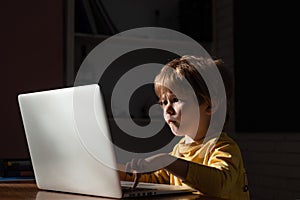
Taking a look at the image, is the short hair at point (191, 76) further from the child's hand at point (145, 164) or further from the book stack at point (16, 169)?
the book stack at point (16, 169)

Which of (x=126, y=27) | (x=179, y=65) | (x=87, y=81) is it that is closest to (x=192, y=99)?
(x=179, y=65)

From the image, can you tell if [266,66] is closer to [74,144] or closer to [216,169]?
[216,169]

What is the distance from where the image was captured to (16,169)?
1.63 meters

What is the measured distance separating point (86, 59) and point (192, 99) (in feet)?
5.12

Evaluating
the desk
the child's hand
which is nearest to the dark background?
the desk

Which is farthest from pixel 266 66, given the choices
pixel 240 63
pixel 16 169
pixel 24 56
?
pixel 16 169

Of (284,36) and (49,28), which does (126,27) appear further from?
(284,36)

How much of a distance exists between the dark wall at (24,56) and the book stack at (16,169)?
2.81 ft

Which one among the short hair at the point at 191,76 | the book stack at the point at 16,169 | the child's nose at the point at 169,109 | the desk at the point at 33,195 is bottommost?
the book stack at the point at 16,169

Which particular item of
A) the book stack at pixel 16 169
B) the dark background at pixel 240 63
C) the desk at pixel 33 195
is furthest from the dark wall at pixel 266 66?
the desk at pixel 33 195

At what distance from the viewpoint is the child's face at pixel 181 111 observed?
1.34m

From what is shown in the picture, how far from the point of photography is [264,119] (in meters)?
2.80

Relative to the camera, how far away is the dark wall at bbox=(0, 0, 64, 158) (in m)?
2.49

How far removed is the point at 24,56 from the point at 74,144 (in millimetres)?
1560
